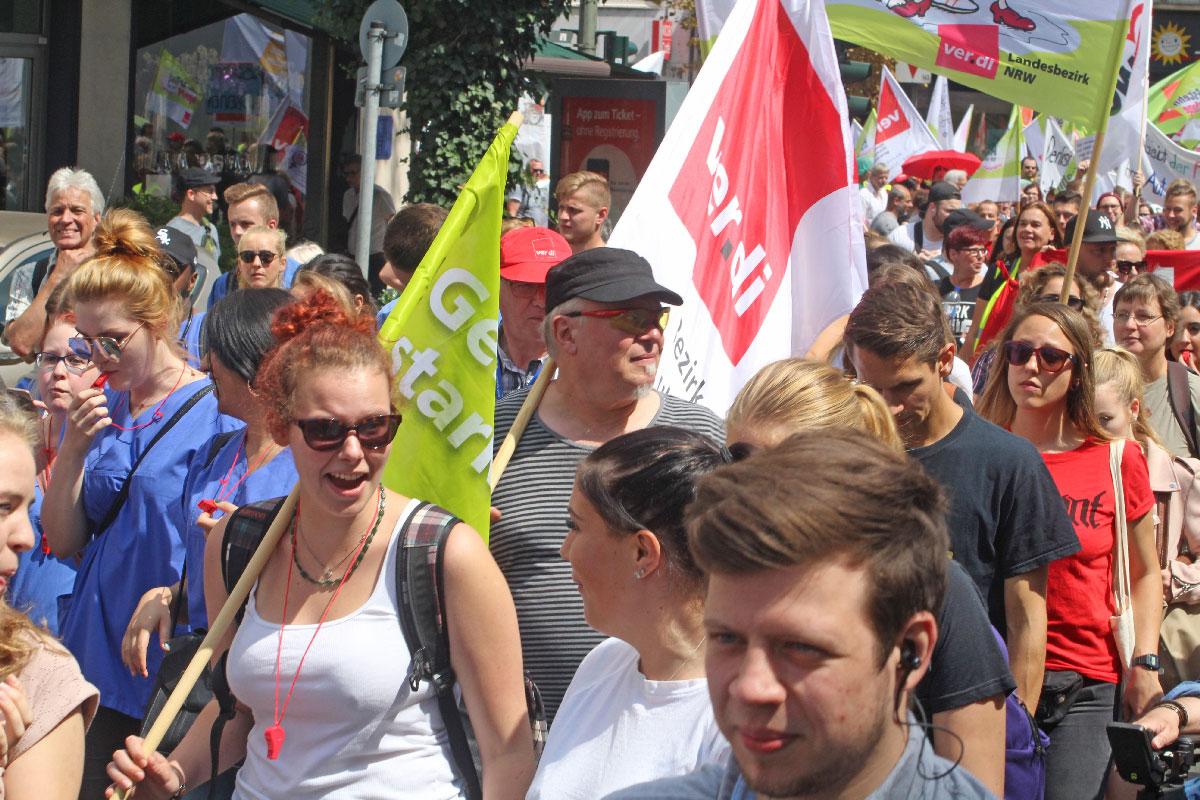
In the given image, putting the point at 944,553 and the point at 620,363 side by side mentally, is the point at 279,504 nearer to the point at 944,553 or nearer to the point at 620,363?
the point at 620,363

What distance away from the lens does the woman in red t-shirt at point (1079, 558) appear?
4176 mm

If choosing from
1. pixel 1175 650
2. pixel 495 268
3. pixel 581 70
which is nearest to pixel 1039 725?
pixel 1175 650

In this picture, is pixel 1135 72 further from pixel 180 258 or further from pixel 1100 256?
pixel 180 258

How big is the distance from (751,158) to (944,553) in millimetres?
3343

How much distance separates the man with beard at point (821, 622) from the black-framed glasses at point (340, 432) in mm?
1463

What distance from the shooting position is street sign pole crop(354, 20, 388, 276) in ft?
29.5

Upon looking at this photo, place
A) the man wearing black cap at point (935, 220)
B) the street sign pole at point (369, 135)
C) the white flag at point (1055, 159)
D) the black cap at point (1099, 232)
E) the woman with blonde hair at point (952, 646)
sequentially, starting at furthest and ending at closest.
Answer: the white flag at point (1055, 159) < the man wearing black cap at point (935, 220) < the street sign pole at point (369, 135) < the black cap at point (1099, 232) < the woman with blonde hair at point (952, 646)

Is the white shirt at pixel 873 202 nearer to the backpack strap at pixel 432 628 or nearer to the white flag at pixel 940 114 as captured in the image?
the white flag at pixel 940 114

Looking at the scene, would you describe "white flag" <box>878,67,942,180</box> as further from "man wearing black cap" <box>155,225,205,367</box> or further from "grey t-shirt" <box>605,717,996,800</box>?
"grey t-shirt" <box>605,717,996,800</box>

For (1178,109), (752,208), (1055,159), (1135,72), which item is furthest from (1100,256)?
(1055,159)

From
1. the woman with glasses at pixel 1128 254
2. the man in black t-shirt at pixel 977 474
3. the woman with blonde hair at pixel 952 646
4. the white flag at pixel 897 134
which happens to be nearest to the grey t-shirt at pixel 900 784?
the woman with blonde hair at pixel 952 646

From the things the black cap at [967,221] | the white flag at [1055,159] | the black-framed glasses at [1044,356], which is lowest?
the black-framed glasses at [1044,356]

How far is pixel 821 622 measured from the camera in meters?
1.63

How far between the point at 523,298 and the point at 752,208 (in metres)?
1.01
